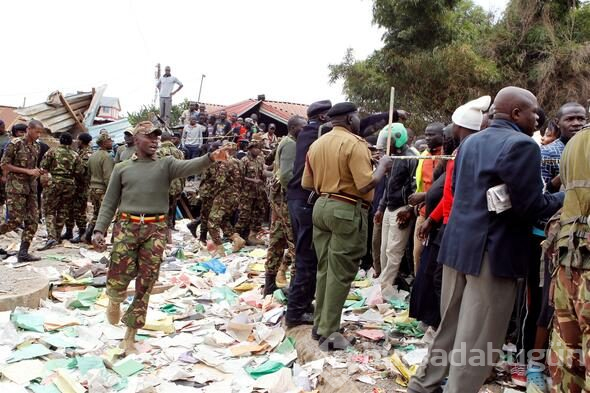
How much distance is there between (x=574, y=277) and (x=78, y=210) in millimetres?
9878

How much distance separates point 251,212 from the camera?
11.0m

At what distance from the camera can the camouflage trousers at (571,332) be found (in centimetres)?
258

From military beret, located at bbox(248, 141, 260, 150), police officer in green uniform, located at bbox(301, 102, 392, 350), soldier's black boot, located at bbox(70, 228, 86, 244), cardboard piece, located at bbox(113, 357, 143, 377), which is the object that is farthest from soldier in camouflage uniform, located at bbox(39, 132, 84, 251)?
police officer in green uniform, located at bbox(301, 102, 392, 350)

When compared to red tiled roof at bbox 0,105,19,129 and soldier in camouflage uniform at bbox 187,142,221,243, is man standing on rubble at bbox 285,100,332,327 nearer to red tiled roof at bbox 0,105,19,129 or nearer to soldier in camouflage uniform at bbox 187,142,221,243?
soldier in camouflage uniform at bbox 187,142,221,243

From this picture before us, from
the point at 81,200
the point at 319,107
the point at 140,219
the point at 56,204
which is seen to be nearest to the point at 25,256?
the point at 56,204

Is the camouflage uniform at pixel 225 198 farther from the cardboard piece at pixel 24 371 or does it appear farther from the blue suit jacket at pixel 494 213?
the blue suit jacket at pixel 494 213

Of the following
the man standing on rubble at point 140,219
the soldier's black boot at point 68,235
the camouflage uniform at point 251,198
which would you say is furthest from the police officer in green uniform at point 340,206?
the soldier's black boot at point 68,235

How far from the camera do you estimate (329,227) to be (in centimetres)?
475

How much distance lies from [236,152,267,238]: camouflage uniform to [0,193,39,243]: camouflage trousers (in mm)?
3610

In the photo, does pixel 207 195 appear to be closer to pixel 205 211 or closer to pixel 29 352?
pixel 205 211

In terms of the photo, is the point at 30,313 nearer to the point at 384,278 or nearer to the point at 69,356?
the point at 69,356

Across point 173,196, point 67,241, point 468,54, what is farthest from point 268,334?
point 468,54

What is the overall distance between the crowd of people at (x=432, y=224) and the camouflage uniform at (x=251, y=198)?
129 inches

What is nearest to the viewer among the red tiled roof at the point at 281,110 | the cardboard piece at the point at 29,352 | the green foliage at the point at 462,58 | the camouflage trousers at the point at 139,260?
the cardboard piece at the point at 29,352
